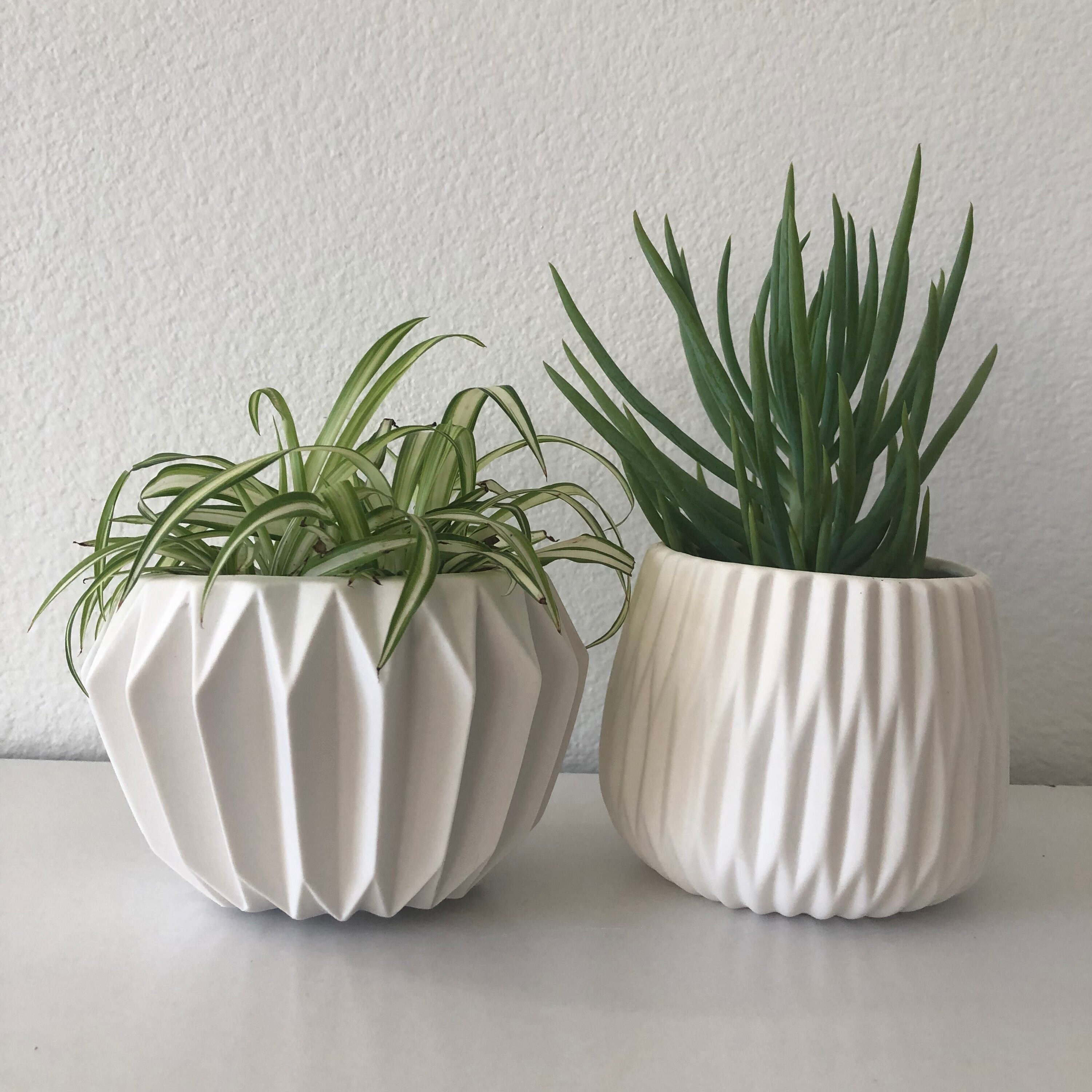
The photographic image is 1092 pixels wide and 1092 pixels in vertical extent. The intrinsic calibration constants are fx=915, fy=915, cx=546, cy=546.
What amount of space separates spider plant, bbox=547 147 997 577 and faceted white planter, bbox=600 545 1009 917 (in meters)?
0.04

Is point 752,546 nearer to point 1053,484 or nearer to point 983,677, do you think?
point 983,677

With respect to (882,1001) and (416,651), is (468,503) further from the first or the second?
(882,1001)

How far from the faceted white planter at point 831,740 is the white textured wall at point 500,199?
242 mm

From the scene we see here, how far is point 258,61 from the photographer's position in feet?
2.15

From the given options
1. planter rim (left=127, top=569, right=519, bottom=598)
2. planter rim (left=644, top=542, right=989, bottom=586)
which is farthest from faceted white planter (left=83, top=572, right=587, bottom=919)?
planter rim (left=644, top=542, right=989, bottom=586)

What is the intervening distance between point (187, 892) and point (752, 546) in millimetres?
357

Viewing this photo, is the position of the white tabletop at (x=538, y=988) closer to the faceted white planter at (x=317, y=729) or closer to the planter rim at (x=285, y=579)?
the faceted white planter at (x=317, y=729)

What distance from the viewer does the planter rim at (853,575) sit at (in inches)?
17.3

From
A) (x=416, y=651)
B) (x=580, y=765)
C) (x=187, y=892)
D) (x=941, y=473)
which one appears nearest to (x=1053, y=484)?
(x=941, y=473)

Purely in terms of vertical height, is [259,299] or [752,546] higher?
[259,299]

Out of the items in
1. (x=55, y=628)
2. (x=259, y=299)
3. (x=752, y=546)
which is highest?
(x=259, y=299)

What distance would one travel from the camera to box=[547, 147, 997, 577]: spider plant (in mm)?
460

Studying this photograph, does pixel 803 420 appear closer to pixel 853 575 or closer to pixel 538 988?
pixel 853 575

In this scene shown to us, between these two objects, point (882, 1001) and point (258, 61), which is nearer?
point (882, 1001)
